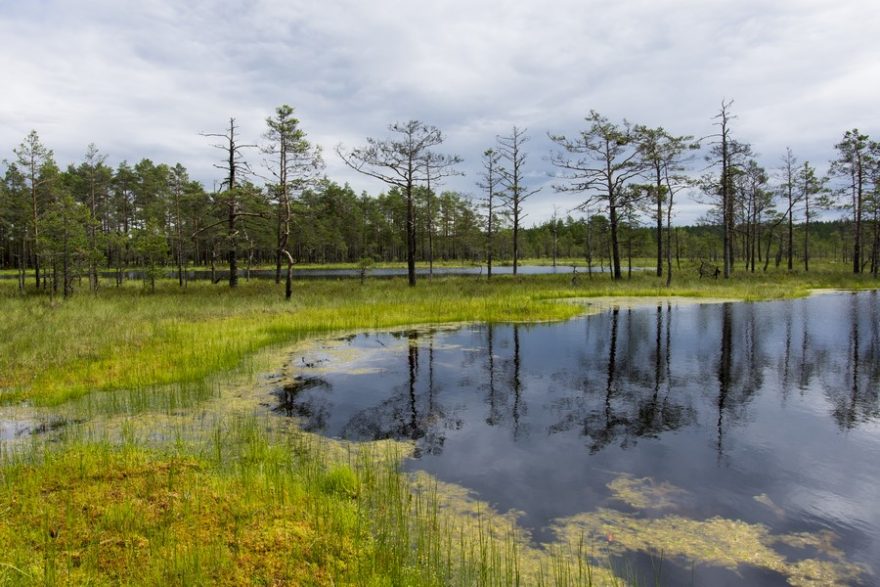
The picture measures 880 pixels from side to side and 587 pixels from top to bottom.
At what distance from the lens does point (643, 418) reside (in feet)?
32.3

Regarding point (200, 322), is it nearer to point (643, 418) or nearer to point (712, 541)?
point (643, 418)

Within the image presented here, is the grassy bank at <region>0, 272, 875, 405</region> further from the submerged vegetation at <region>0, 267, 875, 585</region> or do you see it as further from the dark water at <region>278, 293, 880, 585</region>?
the dark water at <region>278, 293, 880, 585</region>

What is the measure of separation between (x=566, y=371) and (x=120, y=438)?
10839 mm

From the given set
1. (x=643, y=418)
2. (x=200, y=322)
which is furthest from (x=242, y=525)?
(x=200, y=322)

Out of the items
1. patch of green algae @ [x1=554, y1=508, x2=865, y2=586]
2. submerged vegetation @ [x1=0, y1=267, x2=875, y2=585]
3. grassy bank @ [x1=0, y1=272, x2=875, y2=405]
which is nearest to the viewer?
submerged vegetation @ [x1=0, y1=267, x2=875, y2=585]

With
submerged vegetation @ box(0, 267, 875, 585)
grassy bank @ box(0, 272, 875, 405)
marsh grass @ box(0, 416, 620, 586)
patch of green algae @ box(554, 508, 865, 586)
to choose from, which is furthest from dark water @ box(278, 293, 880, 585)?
grassy bank @ box(0, 272, 875, 405)

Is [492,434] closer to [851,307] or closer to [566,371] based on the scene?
[566,371]

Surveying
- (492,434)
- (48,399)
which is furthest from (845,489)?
(48,399)

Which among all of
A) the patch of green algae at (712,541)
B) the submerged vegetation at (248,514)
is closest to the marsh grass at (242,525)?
the submerged vegetation at (248,514)

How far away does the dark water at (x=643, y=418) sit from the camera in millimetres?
6234

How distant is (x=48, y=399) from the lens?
33.3 feet

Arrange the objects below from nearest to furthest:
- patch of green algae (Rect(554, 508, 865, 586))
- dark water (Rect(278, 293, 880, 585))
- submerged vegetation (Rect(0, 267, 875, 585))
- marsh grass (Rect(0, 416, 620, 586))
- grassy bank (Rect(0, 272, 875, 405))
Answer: marsh grass (Rect(0, 416, 620, 586)), submerged vegetation (Rect(0, 267, 875, 585)), patch of green algae (Rect(554, 508, 865, 586)), dark water (Rect(278, 293, 880, 585)), grassy bank (Rect(0, 272, 875, 405))

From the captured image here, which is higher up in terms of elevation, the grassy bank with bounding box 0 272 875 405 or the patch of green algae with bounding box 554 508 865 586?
the grassy bank with bounding box 0 272 875 405

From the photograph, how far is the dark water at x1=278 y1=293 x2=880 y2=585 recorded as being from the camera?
6234 millimetres
